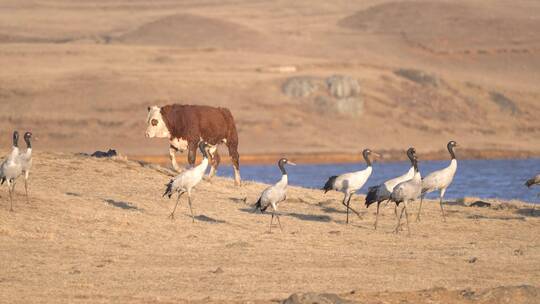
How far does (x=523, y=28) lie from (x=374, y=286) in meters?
106

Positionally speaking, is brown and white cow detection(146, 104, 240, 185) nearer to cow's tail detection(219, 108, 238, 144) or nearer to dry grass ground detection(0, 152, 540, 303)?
cow's tail detection(219, 108, 238, 144)

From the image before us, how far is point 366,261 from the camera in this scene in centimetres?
2022

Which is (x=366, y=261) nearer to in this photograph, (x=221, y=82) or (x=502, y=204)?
(x=502, y=204)

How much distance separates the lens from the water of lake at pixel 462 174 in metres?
46.6

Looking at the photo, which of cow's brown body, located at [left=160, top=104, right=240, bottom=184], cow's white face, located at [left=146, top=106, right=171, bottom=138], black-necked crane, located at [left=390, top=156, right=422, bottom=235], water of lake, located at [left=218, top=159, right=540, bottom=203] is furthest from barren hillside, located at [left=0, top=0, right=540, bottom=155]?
black-necked crane, located at [left=390, top=156, right=422, bottom=235]

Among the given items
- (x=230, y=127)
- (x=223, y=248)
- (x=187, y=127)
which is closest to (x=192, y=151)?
(x=187, y=127)

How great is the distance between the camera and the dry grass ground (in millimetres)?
17828

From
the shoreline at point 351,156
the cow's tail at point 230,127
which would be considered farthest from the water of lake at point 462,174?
the cow's tail at point 230,127

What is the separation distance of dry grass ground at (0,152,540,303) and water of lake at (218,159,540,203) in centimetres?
1562

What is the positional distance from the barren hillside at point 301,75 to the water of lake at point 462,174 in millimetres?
6845

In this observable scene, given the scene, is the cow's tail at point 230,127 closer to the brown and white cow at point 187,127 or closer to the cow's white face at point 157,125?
the brown and white cow at point 187,127

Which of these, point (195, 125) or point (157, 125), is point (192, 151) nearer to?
point (195, 125)

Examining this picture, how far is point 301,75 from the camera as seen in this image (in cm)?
9294

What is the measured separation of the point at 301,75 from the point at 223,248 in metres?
71.9
